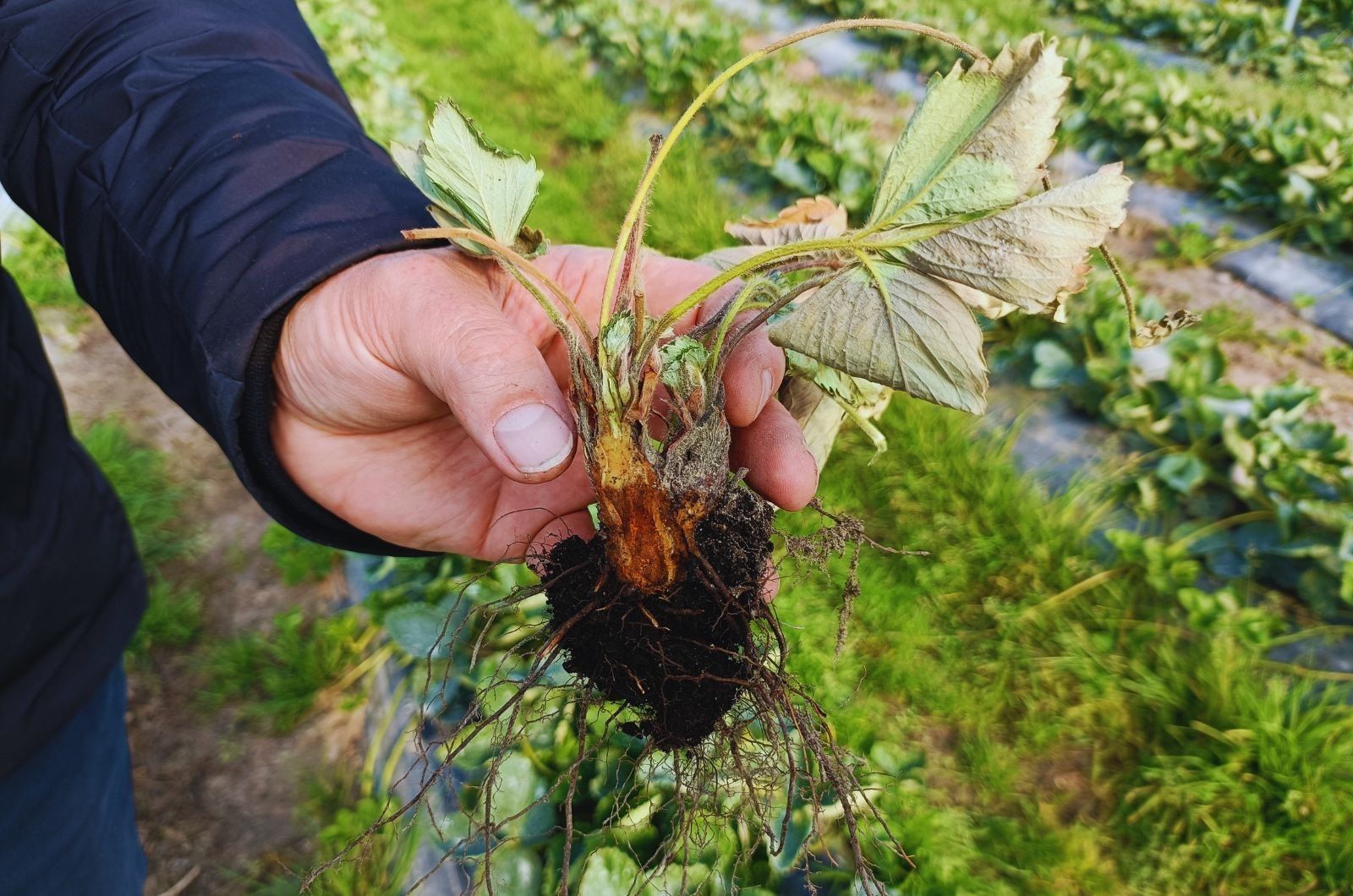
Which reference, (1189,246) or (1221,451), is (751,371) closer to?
(1221,451)

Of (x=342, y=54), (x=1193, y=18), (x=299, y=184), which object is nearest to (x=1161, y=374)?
(x=299, y=184)

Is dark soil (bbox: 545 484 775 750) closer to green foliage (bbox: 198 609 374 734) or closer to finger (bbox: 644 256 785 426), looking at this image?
finger (bbox: 644 256 785 426)

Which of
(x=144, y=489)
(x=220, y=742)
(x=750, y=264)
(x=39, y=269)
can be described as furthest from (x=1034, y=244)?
(x=39, y=269)

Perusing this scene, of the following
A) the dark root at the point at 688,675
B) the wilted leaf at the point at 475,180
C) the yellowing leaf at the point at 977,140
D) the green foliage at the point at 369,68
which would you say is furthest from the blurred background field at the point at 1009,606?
the green foliage at the point at 369,68

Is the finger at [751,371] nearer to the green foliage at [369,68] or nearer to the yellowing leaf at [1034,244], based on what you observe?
the yellowing leaf at [1034,244]

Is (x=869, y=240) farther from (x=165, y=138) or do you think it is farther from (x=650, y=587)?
(x=165, y=138)

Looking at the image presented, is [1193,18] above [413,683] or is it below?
above
